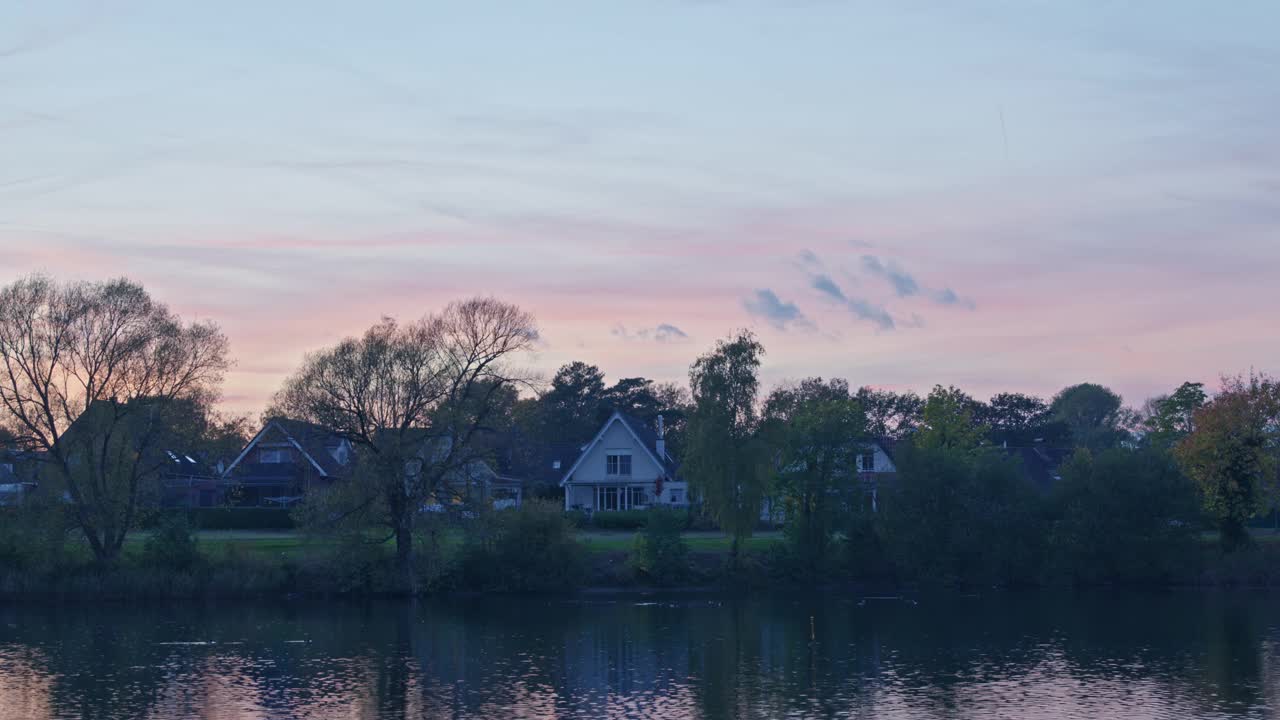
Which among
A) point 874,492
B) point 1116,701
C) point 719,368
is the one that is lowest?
point 1116,701

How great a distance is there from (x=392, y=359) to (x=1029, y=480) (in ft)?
107

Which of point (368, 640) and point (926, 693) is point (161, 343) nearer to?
point (368, 640)

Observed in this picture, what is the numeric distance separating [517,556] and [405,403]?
8.76 metres

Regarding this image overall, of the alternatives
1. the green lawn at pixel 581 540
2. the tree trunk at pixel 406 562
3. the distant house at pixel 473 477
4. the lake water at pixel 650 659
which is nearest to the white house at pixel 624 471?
the green lawn at pixel 581 540

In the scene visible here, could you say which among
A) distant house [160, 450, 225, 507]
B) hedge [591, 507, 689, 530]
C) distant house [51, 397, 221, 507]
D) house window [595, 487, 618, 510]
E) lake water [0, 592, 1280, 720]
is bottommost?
lake water [0, 592, 1280, 720]

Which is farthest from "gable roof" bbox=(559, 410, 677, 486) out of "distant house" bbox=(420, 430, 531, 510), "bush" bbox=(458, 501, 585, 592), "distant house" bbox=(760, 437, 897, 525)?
"bush" bbox=(458, 501, 585, 592)

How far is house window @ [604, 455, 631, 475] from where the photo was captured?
90375 millimetres

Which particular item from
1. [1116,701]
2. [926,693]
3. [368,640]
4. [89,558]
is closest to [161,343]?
[89,558]

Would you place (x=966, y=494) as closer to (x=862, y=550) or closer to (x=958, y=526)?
(x=958, y=526)

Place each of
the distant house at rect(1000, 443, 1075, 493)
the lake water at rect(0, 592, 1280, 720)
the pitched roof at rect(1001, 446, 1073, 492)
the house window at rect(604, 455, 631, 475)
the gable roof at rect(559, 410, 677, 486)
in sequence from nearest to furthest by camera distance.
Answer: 1. the lake water at rect(0, 592, 1280, 720)
2. the gable roof at rect(559, 410, 677, 486)
3. the house window at rect(604, 455, 631, 475)
4. the distant house at rect(1000, 443, 1075, 493)
5. the pitched roof at rect(1001, 446, 1073, 492)

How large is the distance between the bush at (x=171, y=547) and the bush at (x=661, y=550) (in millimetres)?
20234

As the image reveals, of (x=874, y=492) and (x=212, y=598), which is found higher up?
(x=874, y=492)

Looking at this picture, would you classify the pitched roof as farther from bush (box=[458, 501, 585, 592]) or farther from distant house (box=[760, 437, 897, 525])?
bush (box=[458, 501, 585, 592])

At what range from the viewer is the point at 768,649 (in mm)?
41688
